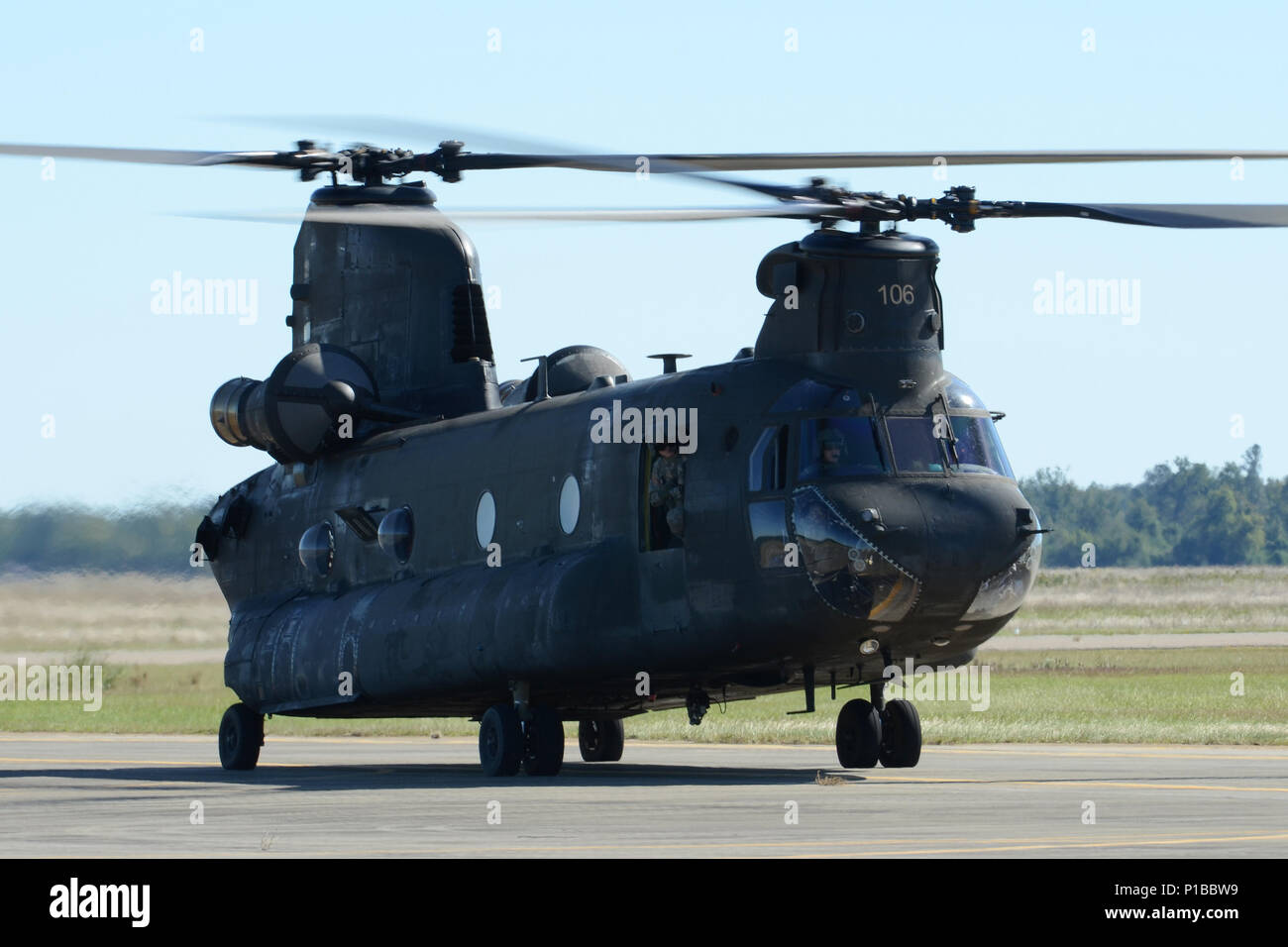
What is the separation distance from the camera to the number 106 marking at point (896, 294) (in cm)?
2348

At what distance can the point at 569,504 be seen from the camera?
990 inches

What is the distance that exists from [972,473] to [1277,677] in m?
27.3

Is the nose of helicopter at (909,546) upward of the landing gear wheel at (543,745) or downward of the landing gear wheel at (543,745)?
upward

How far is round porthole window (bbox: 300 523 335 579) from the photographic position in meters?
29.3

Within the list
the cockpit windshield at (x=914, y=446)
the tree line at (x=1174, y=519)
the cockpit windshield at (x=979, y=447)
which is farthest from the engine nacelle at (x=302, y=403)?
the tree line at (x=1174, y=519)

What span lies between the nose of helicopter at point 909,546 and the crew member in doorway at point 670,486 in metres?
1.74

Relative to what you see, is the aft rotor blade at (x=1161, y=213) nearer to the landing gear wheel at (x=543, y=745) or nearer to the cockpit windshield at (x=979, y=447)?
the cockpit windshield at (x=979, y=447)

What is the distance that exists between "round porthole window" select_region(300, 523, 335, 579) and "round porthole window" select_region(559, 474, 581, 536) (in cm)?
530

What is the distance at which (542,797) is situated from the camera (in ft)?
68.8

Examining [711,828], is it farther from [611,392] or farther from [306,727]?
[306,727]

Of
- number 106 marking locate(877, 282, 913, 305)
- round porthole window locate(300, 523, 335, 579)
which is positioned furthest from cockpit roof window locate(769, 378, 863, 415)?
round porthole window locate(300, 523, 335, 579)

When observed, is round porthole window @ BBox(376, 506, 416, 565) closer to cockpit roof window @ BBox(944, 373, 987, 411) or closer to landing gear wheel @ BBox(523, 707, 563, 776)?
landing gear wheel @ BBox(523, 707, 563, 776)

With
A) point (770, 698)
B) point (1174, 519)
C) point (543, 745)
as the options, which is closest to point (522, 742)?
point (543, 745)

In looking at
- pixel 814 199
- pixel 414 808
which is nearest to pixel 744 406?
pixel 814 199
